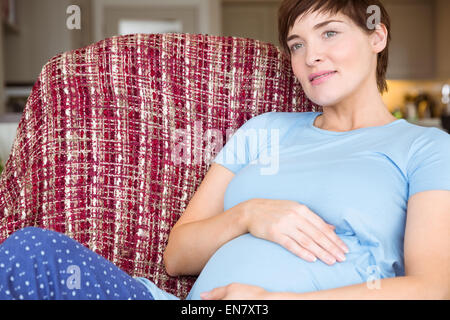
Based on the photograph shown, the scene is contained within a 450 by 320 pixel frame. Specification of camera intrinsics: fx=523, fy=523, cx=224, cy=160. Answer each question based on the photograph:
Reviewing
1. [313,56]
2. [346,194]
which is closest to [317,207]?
[346,194]

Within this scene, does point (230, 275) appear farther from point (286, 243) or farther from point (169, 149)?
point (169, 149)

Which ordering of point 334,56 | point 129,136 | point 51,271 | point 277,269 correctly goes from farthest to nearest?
1. point 129,136
2. point 334,56
3. point 277,269
4. point 51,271

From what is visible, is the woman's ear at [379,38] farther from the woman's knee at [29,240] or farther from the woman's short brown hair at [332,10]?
the woman's knee at [29,240]

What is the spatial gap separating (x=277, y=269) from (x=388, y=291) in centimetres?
18

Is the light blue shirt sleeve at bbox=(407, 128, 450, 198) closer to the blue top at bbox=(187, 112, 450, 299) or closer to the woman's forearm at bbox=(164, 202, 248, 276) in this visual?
the blue top at bbox=(187, 112, 450, 299)

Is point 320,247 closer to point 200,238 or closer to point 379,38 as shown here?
point 200,238

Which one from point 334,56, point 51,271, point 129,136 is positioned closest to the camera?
point 51,271

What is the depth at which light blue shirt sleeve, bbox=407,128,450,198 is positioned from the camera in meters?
0.88

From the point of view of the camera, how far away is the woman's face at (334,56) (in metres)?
1.04

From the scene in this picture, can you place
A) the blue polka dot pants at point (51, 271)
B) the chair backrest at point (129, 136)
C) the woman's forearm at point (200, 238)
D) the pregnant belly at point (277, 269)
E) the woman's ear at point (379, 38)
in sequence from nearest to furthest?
the blue polka dot pants at point (51, 271), the pregnant belly at point (277, 269), the woman's forearm at point (200, 238), the woman's ear at point (379, 38), the chair backrest at point (129, 136)

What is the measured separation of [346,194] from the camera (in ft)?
3.06

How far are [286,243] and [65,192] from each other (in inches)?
22.2

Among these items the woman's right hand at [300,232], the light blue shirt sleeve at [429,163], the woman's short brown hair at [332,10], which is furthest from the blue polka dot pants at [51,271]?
the woman's short brown hair at [332,10]

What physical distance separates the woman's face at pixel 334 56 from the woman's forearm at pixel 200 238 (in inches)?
11.5
